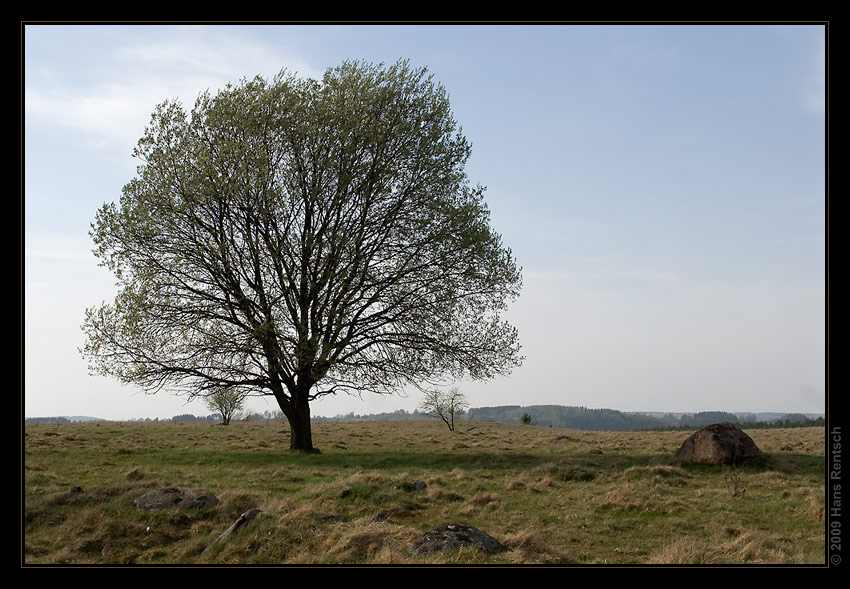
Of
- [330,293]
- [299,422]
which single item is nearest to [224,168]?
[330,293]

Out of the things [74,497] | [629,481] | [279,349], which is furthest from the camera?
[279,349]

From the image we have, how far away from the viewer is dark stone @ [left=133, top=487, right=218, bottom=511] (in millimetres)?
13984

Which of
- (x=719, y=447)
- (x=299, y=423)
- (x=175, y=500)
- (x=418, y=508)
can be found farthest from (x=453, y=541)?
(x=299, y=423)

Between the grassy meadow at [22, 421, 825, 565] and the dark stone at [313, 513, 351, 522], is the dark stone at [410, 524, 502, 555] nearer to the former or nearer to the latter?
the grassy meadow at [22, 421, 825, 565]

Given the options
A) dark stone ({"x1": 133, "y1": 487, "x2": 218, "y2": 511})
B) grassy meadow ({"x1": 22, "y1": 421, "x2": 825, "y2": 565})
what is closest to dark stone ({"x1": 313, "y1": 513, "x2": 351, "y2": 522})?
grassy meadow ({"x1": 22, "y1": 421, "x2": 825, "y2": 565})

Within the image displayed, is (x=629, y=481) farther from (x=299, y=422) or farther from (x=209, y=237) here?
(x=209, y=237)

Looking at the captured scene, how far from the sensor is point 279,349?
26203 mm

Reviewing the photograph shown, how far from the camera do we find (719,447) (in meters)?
23.1

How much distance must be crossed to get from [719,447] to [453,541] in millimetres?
16695

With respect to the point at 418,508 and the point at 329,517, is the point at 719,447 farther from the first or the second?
the point at 329,517

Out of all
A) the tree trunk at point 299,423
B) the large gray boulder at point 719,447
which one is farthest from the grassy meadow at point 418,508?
the tree trunk at point 299,423

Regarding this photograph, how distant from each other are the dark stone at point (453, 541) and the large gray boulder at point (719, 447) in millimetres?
15504

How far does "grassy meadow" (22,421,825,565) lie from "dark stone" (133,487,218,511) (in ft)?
1.00
